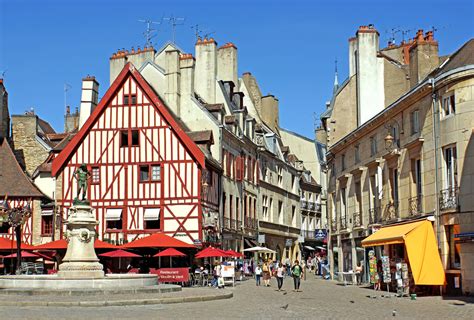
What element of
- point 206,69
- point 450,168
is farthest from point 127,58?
point 450,168

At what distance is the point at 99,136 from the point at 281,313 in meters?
24.0

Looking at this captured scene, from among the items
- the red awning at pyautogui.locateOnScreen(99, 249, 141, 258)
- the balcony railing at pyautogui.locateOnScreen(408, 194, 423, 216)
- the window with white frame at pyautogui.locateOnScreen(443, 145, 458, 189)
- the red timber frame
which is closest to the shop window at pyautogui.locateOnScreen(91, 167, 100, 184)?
the red timber frame

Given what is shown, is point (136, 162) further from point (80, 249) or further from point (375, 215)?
point (80, 249)

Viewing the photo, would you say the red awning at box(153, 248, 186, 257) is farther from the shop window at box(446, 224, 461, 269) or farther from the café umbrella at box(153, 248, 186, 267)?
the shop window at box(446, 224, 461, 269)

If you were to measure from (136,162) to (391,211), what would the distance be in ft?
47.8

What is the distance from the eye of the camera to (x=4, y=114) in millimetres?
44438

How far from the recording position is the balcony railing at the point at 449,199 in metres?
23.2

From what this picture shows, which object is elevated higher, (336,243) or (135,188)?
(135,188)

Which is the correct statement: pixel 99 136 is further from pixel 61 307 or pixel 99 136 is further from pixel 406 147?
pixel 61 307

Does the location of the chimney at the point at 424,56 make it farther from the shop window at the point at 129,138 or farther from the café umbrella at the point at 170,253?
the shop window at the point at 129,138

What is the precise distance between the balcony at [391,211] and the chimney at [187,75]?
52.0ft

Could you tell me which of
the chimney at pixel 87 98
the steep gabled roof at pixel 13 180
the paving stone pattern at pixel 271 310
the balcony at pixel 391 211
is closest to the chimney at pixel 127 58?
the chimney at pixel 87 98

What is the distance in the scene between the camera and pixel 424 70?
30.0 m

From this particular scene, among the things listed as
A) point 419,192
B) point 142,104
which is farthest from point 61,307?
point 142,104
